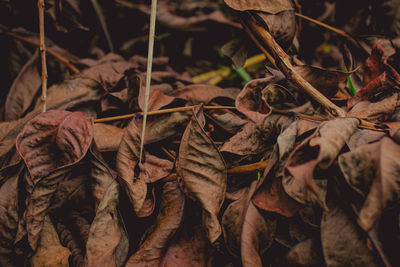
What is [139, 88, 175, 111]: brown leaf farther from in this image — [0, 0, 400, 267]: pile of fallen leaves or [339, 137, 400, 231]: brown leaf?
[339, 137, 400, 231]: brown leaf

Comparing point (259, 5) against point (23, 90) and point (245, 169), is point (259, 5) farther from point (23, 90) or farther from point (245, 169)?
point (23, 90)

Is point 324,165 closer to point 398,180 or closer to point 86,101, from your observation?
point 398,180

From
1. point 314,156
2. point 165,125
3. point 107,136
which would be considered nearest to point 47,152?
point 107,136

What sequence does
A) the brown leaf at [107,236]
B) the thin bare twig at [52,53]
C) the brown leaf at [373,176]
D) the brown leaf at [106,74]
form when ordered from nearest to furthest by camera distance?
the brown leaf at [373,176] → the brown leaf at [107,236] → the brown leaf at [106,74] → the thin bare twig at [52,53]

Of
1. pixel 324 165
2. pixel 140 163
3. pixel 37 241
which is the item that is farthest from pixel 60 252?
pixel 324 165

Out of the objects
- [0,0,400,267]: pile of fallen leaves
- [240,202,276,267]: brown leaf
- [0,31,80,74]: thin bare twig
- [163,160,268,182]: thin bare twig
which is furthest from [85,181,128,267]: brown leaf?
[0,31,80,74]: thin bare twig

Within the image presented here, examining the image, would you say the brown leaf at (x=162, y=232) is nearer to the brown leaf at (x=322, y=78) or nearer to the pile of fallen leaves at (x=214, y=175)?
the pile of fallen leaves at (x=214, y=175)

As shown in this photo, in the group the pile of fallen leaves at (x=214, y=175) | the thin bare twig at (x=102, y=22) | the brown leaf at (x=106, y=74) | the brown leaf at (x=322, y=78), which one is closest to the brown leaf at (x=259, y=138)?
the pile of fallen leaves at (x=214, y=175)
